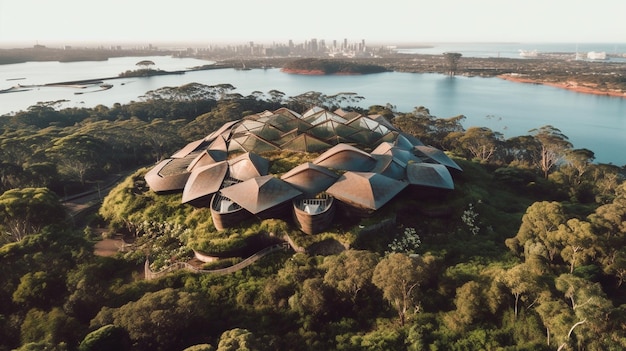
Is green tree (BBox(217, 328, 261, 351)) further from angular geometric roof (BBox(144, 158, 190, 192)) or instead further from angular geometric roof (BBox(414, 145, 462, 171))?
angular geometric roof (BBox(414, 145, 462, 171))

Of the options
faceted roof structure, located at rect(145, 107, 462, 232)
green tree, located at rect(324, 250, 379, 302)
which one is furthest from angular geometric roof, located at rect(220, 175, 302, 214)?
green tree, located at rect(324, 250, 379, 302)

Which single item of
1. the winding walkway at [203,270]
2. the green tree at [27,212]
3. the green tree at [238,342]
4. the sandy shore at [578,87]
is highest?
the sandy shore at [578,87]

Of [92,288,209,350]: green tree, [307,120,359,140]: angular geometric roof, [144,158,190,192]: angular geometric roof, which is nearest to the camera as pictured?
[92,288,209,350]: green tree

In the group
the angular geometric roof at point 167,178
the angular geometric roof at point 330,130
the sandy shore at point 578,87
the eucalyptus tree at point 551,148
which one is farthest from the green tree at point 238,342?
the sandy shore at point 578,87

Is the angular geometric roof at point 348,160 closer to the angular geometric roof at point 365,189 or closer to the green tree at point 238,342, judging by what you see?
the angular geometric roof at point 365,189

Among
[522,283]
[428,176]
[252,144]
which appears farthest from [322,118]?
[522,283]

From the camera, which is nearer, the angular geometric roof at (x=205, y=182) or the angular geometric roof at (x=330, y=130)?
the angular geometric roof at (x=205, y=182)

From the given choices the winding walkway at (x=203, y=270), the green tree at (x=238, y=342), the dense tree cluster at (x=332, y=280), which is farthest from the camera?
the winding walkway at (x=203, y=270)
